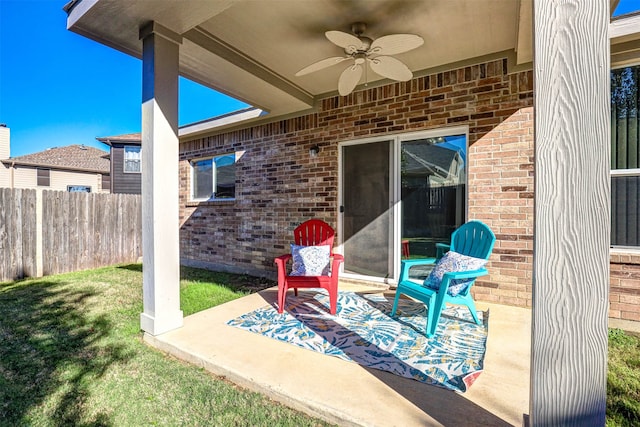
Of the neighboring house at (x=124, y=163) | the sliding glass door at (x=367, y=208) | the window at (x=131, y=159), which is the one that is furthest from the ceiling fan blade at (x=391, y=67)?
the window at (x=131, y=159)

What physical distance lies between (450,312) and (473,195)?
4.60 ft

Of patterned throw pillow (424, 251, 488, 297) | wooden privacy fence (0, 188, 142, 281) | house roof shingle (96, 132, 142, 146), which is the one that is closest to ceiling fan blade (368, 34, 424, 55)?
patterned throw pillow (424, 251, 488, 297)

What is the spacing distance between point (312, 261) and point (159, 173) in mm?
1877

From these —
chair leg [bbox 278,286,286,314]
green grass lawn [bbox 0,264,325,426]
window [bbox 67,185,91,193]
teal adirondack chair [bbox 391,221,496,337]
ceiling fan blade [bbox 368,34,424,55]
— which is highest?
ceiling fan blade [bbox 368,34,424,55]

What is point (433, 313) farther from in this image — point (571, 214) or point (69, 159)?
point (69, 159)

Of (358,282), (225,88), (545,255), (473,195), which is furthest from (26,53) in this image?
(545,255)

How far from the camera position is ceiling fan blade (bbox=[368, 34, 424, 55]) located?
8.44 ft

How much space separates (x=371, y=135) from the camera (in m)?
4.38

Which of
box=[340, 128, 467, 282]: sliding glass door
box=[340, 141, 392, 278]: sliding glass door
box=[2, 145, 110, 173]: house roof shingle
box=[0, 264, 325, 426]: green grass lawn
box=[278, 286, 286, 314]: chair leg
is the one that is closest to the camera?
box=[0, 264, 325, 426]: green grass lawn

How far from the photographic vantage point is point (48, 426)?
1727 millimetres

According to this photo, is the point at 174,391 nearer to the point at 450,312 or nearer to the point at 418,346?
the point at 418,346

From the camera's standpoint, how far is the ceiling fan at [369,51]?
2619 millimetres

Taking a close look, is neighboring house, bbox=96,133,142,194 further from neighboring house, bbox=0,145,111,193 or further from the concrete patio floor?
the concrete patio floor

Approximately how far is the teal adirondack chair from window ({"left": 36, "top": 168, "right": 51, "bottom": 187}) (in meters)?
20.2
